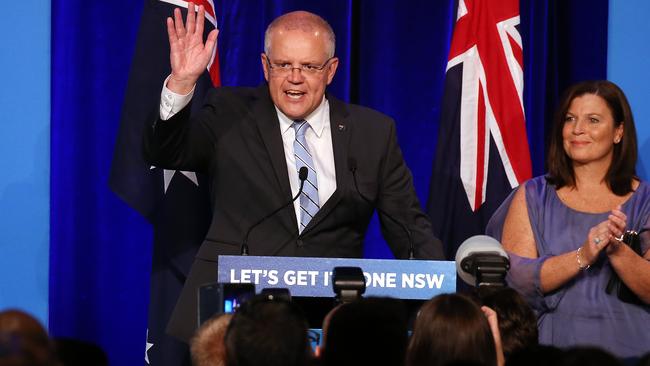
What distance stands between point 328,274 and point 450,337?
2.09ft

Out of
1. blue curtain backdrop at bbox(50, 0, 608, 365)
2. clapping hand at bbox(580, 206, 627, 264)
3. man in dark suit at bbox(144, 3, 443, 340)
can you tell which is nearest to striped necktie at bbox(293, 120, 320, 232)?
man in dark suit at bbox(144, 3, 443, 340)

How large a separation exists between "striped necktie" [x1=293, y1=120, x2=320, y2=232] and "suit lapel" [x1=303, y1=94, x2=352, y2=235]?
0.05 metres

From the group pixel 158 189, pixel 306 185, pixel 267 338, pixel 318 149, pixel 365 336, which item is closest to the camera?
pixel 267 338

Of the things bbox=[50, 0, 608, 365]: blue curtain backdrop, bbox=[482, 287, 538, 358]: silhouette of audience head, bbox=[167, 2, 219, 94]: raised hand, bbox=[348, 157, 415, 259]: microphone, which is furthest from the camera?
bbox=[50, 0, 608, 365]: blue curtain backdrop

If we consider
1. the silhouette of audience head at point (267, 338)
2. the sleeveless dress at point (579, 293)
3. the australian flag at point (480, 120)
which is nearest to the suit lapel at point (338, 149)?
the sleeveless dress at point (579, 293)

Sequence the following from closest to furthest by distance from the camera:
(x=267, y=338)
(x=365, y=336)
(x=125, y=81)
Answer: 1. (x=267, y=338)
2. (x=365, y=336)
3. (x=125, y=81)

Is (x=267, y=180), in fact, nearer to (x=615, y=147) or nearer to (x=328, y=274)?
(x=328, y=274)

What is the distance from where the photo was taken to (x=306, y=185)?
12.1 feet

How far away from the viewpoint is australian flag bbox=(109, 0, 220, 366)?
438 cm

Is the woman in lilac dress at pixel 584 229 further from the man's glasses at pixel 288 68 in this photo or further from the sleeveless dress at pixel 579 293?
the man's glasses at pixel 288 68

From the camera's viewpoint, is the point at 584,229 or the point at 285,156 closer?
the point at 285,156

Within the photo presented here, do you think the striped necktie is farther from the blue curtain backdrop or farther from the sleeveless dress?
the blue curtain backdrop

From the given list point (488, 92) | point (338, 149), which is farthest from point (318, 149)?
point (488, 92)

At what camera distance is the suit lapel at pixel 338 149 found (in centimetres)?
361
